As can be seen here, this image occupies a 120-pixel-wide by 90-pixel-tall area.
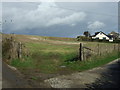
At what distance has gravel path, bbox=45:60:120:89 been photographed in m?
10.9

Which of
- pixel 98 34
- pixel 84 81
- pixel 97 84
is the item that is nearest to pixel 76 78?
pixel 84 81

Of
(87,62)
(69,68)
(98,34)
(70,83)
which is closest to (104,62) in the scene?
(87,62)

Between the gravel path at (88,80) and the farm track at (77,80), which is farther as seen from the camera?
the gravel path at (88,80)

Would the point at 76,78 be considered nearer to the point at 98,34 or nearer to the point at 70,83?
the point at 70,83

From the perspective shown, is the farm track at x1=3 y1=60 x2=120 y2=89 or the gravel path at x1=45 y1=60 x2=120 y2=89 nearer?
the farm track at x1=3 y1=60 x2=120 y2=89

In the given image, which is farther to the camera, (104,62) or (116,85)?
(104,62)

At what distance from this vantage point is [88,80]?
11.9m

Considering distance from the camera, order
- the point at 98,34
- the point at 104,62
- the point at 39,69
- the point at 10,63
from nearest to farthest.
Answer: the point at 39,69 → the point at 10,63 → the point at 104,62 → the point at 98,34

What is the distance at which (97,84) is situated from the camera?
11148 millimetres

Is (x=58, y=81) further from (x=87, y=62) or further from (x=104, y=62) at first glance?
(x=104, y=62)

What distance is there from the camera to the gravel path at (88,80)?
1086cm

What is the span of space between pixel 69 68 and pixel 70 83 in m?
4.13

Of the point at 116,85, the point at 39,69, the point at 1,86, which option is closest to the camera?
the point at 1,86

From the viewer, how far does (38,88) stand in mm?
10102
